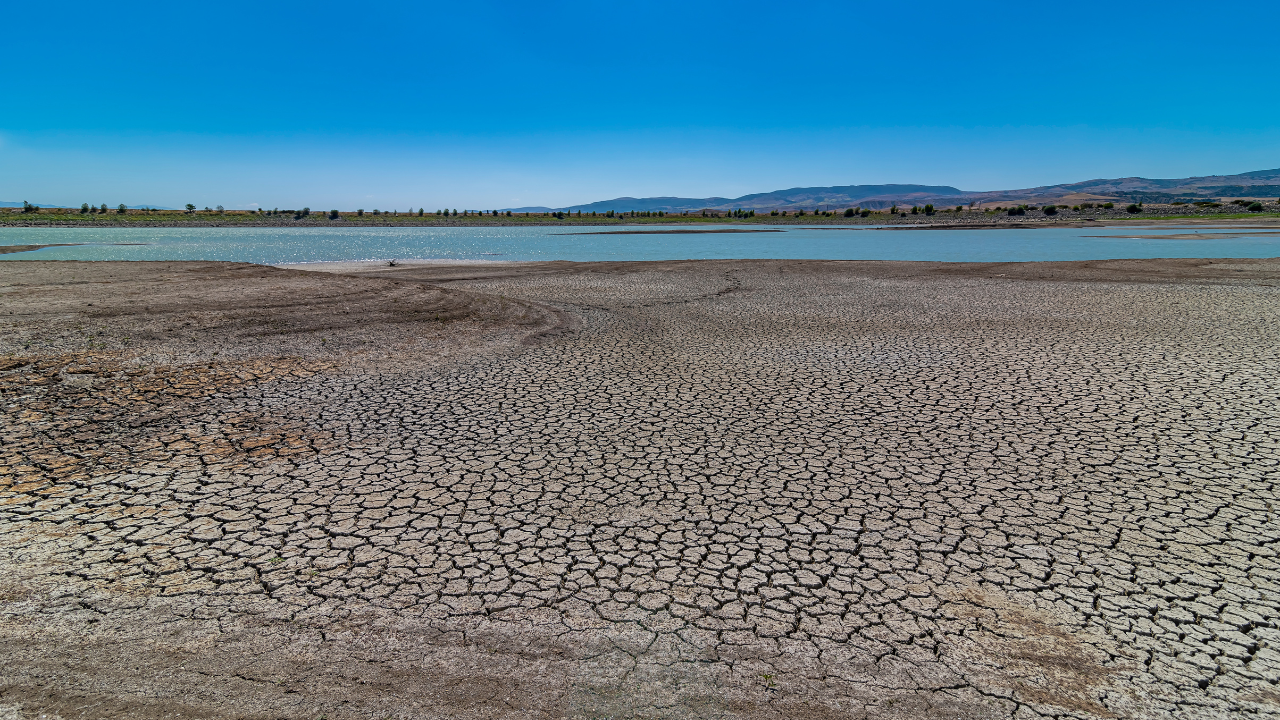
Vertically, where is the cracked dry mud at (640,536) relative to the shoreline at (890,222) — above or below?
below

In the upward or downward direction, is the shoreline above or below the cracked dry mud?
above

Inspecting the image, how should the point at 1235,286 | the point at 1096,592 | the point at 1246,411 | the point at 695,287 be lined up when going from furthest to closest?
the point at 695,287 < the point at 1235,286 < the point at 1246,411 < the point at 1096,592

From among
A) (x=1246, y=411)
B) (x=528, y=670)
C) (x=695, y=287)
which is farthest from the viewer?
(x=695, y=287)

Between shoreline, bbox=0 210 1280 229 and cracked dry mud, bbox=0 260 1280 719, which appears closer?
cracked dry mud, bbox=0 260 1280 719

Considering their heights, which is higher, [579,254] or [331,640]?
[579,254]

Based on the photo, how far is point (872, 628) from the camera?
11.8 ft

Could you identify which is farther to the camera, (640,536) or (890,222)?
(890,222)

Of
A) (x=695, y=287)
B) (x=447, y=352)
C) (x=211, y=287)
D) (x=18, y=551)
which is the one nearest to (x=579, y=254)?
(x=695, y=287)

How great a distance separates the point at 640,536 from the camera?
4.61 metres

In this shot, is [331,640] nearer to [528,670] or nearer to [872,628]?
[528,670]

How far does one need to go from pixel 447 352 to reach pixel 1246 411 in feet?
34.2

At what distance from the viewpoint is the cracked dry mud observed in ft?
10.5

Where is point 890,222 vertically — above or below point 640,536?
above

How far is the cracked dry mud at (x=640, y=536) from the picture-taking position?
320 cm
